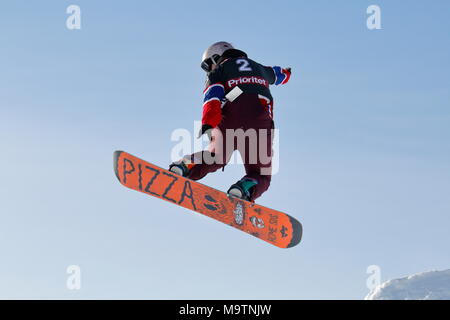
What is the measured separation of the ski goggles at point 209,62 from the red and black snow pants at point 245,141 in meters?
0.91

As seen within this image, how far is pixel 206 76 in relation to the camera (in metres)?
10.8

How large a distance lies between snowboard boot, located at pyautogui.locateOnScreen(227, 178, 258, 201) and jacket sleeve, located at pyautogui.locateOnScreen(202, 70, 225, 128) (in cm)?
112

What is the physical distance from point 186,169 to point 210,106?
1.31m

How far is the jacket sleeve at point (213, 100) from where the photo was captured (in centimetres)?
1012

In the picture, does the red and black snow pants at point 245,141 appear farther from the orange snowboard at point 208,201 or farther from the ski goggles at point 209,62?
the ski goggles at point 209,62

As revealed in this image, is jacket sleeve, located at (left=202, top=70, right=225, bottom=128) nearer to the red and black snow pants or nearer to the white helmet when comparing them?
Answer: the red and black snow pants

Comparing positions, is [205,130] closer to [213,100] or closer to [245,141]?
[213,100]

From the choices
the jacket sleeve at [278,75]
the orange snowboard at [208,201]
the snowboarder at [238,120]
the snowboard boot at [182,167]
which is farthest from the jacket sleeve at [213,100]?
the jacket sleeve at [278,75]

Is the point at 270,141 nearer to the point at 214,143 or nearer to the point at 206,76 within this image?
the point at 214,143

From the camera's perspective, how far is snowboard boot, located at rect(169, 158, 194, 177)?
10.7 m
